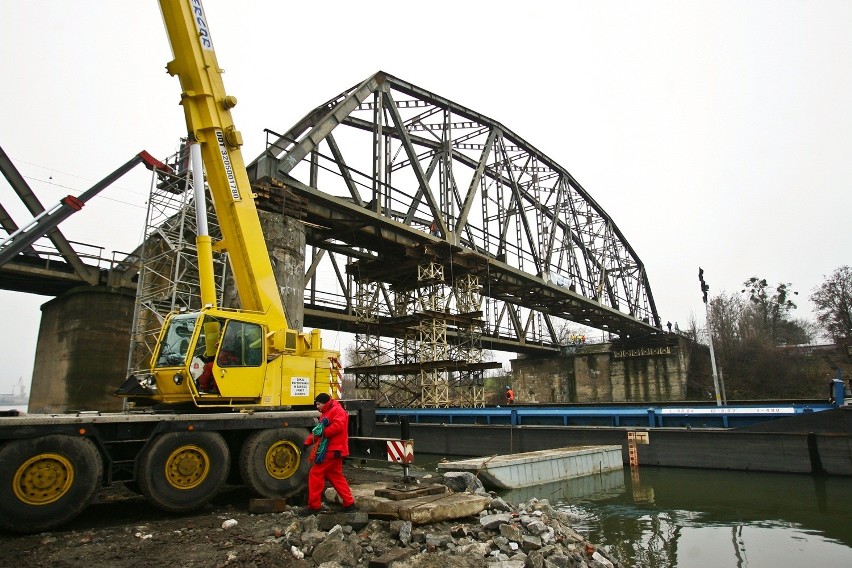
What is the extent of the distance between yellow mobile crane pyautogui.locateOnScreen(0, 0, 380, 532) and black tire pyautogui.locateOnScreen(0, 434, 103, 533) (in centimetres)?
1

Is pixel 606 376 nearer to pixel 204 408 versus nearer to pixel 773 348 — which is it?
pixel 773 348

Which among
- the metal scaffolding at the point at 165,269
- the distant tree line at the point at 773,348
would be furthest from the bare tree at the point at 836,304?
the metal scaffolding at the point at 165,269

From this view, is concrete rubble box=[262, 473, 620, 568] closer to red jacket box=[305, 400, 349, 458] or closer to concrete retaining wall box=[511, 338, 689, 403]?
red jacket box=[305, 400, 349, 458]

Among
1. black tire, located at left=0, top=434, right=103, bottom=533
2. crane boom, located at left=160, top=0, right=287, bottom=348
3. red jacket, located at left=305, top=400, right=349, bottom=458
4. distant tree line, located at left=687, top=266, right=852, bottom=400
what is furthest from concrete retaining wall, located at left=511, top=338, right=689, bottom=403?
black tire, located at left=0, top=434, right=103, bottom=533

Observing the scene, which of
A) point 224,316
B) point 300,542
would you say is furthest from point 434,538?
point 224,316

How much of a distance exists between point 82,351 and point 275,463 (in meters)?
18.7

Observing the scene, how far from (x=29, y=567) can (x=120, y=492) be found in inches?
170

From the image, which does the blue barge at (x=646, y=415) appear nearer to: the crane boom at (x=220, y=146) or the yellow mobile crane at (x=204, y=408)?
the yellow mobile crane at (x=204, y=408)

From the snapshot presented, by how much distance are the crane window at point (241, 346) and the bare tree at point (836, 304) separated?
5736 cm

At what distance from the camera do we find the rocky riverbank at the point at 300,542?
5.52m

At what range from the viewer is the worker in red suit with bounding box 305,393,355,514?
23.4 ft

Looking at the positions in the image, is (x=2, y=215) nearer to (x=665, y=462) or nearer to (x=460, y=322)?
(x=460, y=322)

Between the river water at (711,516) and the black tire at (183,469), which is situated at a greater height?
the black tire at (183,469)

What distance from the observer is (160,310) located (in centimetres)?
2275
